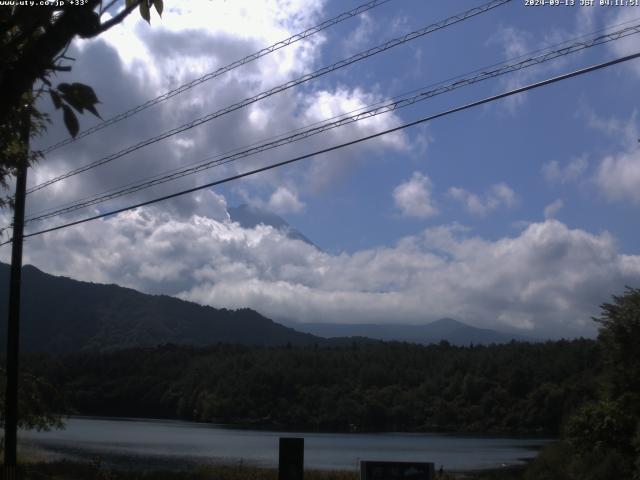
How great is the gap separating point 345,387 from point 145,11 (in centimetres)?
9517

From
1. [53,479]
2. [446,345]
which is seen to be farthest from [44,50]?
[446,345]

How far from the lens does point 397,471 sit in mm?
11852

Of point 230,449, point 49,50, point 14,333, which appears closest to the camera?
point 49,50

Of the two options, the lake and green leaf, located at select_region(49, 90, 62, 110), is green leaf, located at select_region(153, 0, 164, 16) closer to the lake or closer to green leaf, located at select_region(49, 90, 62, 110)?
green leaf, located at select_region(49, 90, 62, 110)

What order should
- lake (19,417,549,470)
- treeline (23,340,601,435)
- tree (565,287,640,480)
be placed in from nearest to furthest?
1. tree (565,287,640,480)
2. lake (19,417,549,470)
3. treeline (23,340,601,435)

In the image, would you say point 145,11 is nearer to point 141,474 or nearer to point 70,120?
point 70,120

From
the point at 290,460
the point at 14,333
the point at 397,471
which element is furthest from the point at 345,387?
the point at 397,471

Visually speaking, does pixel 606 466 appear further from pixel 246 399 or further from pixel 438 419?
pixel 246 399

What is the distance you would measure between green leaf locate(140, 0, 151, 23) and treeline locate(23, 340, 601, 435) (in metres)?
75.8

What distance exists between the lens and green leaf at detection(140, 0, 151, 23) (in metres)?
4.67

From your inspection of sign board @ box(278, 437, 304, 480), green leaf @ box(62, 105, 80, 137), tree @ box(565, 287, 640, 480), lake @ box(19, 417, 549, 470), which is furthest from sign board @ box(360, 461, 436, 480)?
lake @ box(19, 417, 549, 470)

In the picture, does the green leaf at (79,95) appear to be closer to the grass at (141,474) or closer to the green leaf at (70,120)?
the green leaf at (70,120)

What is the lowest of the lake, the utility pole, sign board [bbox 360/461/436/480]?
the lake

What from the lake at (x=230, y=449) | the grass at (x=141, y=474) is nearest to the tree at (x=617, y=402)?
the grass at (x=141, y=474)
